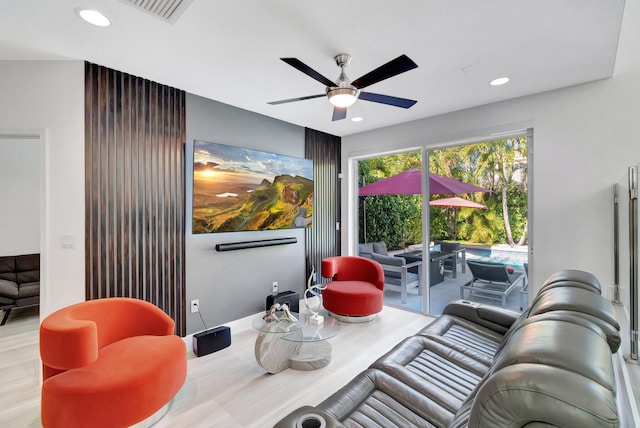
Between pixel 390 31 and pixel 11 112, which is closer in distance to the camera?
pixel 390 31

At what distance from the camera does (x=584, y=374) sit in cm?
73

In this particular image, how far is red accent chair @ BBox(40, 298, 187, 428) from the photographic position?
65.0 inches

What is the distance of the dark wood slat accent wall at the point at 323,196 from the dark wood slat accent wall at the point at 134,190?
75.8 inches

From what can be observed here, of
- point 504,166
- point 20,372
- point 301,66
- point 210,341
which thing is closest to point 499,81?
point 504,166

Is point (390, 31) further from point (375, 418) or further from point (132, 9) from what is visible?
point (375, 418)

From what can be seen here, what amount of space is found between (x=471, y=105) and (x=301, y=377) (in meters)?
3.47

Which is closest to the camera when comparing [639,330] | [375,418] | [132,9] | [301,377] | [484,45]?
[375,418]

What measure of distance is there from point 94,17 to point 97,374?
2207 millimetres

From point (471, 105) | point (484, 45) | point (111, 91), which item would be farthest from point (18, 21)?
point (471, 105)

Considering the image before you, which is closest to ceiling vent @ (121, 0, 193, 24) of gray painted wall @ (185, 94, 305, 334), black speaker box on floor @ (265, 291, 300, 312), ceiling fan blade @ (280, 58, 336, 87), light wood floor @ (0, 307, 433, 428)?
ceiling fan blade @ (280, 58, 336, 87)

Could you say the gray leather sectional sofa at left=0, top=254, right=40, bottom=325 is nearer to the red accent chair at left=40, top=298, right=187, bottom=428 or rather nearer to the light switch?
the light switch

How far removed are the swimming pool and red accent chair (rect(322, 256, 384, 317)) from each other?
1168 millimetres

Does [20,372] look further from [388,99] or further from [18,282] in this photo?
[388,99]

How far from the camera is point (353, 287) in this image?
3.87 metres
